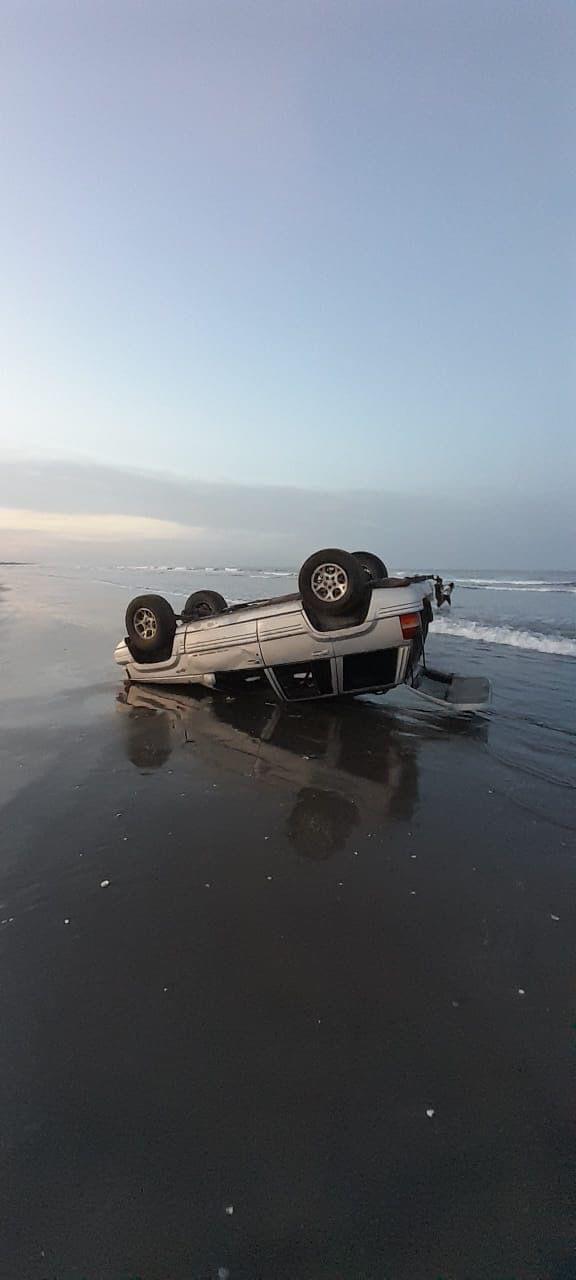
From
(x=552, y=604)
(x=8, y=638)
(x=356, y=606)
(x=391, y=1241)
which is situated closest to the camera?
(x=391, y=1241)

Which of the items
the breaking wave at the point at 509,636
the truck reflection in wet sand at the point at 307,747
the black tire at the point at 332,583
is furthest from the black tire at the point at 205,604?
the breaking wave at the point at 509,636

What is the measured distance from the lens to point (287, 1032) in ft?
7.83

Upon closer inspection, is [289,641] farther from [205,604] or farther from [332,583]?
[205,604]

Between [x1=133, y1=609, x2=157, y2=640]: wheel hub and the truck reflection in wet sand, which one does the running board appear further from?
[x1=133, y1=609, x2=157, y2=640]: wheel hub

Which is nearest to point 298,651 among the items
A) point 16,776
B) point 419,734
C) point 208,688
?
point 419,734

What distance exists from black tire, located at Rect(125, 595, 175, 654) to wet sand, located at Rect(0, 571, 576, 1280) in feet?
11.8

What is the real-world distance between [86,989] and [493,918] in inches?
85.4

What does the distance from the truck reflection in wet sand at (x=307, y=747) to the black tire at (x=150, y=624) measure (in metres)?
0.78

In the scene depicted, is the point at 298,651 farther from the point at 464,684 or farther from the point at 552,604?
the point at 552,604

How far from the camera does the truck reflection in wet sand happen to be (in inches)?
179

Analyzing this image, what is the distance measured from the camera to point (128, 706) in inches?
310

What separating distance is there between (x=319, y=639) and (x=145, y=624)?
3045mm

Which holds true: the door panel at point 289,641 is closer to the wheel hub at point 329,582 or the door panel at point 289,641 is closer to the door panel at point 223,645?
the door panel at point 223,645

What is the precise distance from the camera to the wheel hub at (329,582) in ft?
21.7
